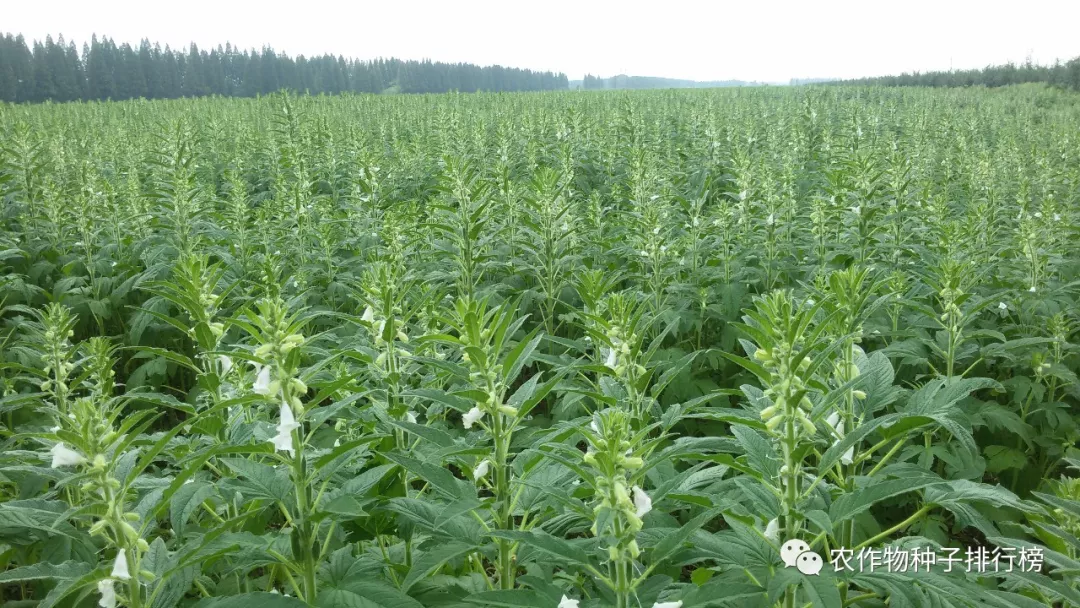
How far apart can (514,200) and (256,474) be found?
17.1 ft

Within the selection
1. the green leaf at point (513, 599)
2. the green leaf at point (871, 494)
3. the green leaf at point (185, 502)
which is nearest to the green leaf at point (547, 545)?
the green leaf at point (513, 599)

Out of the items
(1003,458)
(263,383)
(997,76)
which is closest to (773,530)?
(263,383)

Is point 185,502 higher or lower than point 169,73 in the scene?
lower

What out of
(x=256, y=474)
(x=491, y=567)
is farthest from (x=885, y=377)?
(x=491, y=567)

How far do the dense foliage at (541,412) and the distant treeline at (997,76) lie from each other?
4670 centimetres

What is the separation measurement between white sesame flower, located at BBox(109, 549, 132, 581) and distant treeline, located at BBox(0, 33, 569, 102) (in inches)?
2631

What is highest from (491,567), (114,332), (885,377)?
(885,377)

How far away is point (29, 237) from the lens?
8.34 metres

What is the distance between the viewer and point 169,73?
78.8 metres

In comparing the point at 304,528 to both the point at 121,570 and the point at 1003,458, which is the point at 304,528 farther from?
the point at 1003,458

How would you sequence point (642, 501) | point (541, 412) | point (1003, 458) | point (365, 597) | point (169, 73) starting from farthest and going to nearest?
point (169, 73) < point (541, 412) < point (1003, 458) < point (365, 597) < point (642, 501)

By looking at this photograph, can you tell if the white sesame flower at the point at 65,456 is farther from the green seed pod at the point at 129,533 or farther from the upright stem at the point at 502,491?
the upright stem at the point at 502,491

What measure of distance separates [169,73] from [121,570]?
9223 centimetres

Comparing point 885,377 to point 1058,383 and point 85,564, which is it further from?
point 1058,383
